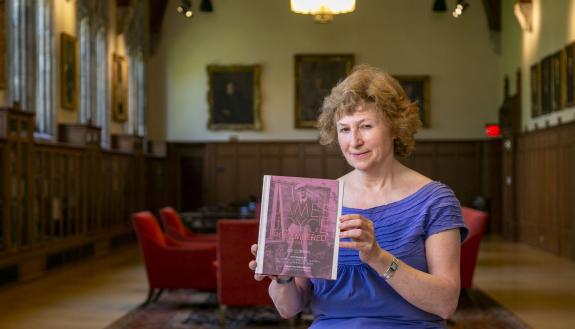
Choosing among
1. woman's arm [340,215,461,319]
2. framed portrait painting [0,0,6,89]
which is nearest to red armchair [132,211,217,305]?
framed portrait painting [0,0,6,89]

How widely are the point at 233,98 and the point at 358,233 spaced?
64.5 ft

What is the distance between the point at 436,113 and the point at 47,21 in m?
10.6

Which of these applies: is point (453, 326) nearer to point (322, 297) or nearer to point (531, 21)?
point (322, 297)

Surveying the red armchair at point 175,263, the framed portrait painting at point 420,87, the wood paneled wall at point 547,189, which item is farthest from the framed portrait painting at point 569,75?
the red armchair at point 175,263

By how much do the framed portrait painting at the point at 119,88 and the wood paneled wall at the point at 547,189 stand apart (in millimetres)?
8719

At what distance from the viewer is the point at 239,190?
21.9 metres

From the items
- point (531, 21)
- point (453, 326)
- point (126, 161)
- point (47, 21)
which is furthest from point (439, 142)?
point (453, 326)

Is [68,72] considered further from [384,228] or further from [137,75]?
[384,228]

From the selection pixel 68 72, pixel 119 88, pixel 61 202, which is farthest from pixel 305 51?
pixel 61 202

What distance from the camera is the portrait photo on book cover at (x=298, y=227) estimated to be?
231 centimetres

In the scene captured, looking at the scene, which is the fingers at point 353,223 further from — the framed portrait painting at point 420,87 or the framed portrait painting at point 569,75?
the framed portrait painting at point 420,87

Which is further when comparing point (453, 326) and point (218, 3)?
point (218, 3)

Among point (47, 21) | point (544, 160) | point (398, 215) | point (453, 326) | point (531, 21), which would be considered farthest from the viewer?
point (531, 21)

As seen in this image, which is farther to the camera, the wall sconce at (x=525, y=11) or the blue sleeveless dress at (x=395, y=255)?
the wall sconce at (x=525, y=11)
